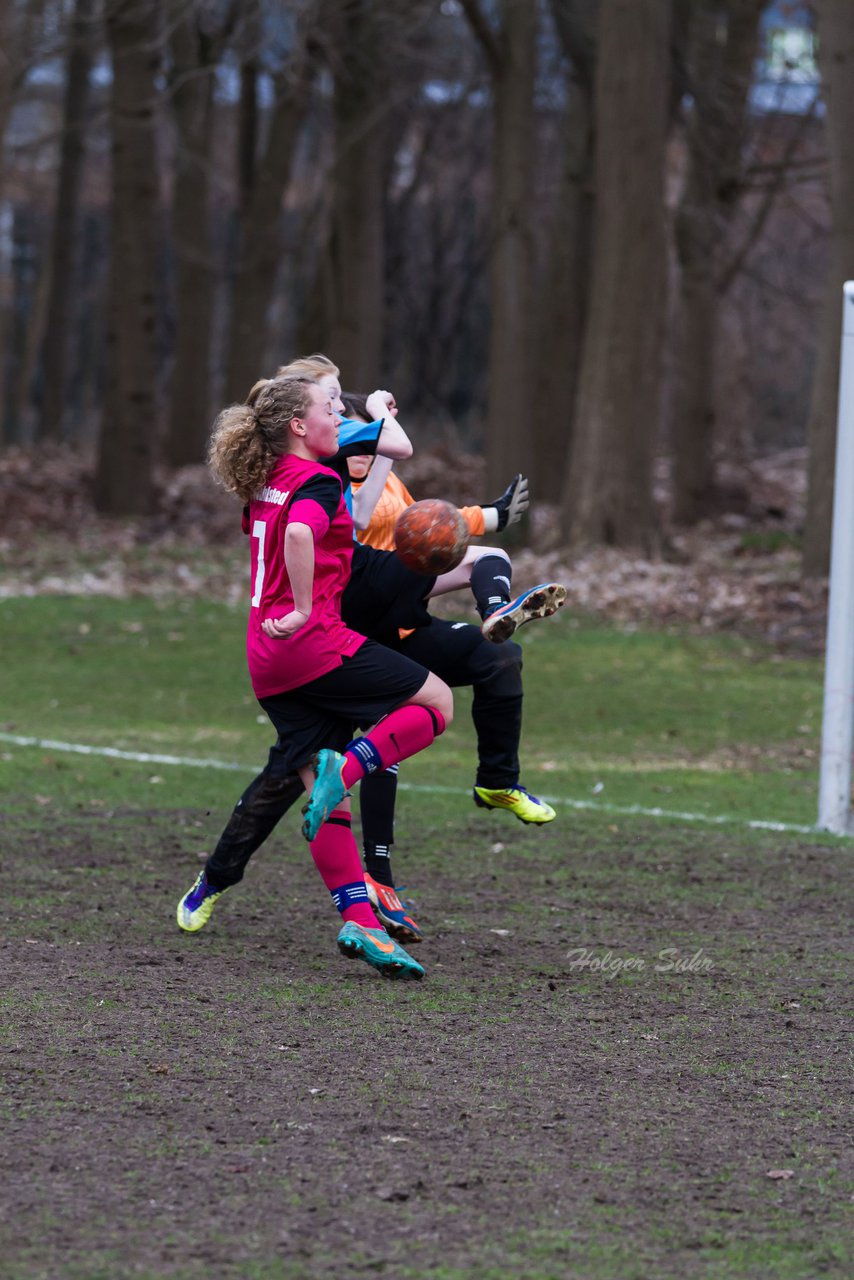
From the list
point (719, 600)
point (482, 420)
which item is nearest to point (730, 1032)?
point (719, 600)

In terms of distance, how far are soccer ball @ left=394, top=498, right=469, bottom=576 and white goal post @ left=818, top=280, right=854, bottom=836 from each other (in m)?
3.23

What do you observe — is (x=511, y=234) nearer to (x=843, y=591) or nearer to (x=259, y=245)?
(x=259, y=245)

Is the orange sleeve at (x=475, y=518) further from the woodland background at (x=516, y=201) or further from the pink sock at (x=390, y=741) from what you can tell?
the woodland background at (x=516, y=201)

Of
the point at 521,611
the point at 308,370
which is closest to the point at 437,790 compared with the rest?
the point at 521,611

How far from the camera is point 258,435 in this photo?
5570mm

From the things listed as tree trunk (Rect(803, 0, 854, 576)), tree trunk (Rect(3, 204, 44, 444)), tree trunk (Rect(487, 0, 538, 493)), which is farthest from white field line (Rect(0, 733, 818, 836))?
tree trunk (Rect(3, 204, 44, 444))

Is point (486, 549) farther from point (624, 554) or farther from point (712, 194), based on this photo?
point (712, 194)

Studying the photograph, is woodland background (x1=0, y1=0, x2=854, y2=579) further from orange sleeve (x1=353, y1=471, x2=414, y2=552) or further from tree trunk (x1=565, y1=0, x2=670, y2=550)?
orange sleeve (x1=353, y1=471, x2=414, y2=552)

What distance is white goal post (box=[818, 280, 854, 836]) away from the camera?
8.33 meters

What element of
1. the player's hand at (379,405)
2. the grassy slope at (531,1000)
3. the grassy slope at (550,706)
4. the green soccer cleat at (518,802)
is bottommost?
the grassy slope at (550,706)

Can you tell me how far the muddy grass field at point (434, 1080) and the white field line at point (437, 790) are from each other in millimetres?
1365

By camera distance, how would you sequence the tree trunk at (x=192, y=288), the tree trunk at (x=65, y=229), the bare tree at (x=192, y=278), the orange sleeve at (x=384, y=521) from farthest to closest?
the tree trunk at (x=65, y=229) < the tree trunk at (x=192, y=288) < the bare tree at (x=192, y=278) < the orange sleeve at (x=384, y=521)

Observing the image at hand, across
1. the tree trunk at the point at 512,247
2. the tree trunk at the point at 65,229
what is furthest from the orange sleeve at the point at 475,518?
the tree trunk at the point at 65,229

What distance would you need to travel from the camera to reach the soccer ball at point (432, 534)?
5.64 metres
